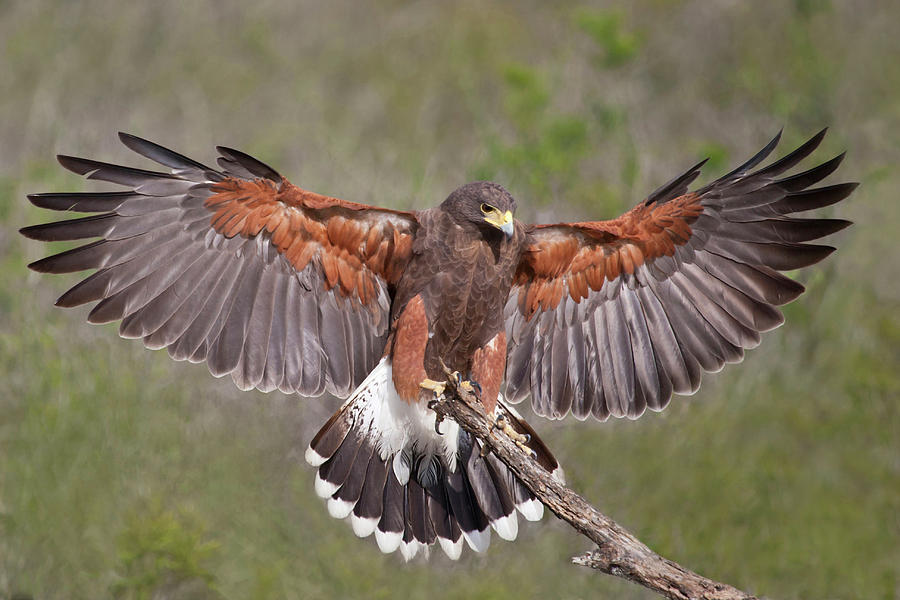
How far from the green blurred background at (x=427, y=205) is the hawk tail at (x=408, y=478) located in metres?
1.25

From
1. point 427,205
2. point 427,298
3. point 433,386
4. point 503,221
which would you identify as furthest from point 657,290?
point 427,205

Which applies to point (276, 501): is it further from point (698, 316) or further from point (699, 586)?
point (699, 586)

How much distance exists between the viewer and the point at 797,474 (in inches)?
360

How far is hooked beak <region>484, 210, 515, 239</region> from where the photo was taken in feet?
18.7

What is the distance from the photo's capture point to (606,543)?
4.32 metres

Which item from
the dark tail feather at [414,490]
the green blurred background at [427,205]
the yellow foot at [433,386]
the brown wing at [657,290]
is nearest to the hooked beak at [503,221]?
the brown wing at [657,290]

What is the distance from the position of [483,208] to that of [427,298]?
0.60 meters

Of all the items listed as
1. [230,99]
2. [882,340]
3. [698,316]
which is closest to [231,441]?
[698,316]

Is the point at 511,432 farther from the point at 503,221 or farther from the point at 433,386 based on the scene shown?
the point at 503,221

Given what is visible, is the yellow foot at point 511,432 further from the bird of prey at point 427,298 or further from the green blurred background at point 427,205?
the green blurred background at point 427,205

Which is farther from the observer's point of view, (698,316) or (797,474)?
(797,474)

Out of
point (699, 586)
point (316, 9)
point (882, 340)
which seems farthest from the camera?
point (316, 9)

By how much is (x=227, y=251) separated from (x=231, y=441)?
2406 mm

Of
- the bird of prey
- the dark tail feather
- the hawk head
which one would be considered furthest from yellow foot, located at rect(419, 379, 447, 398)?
the hawk head
